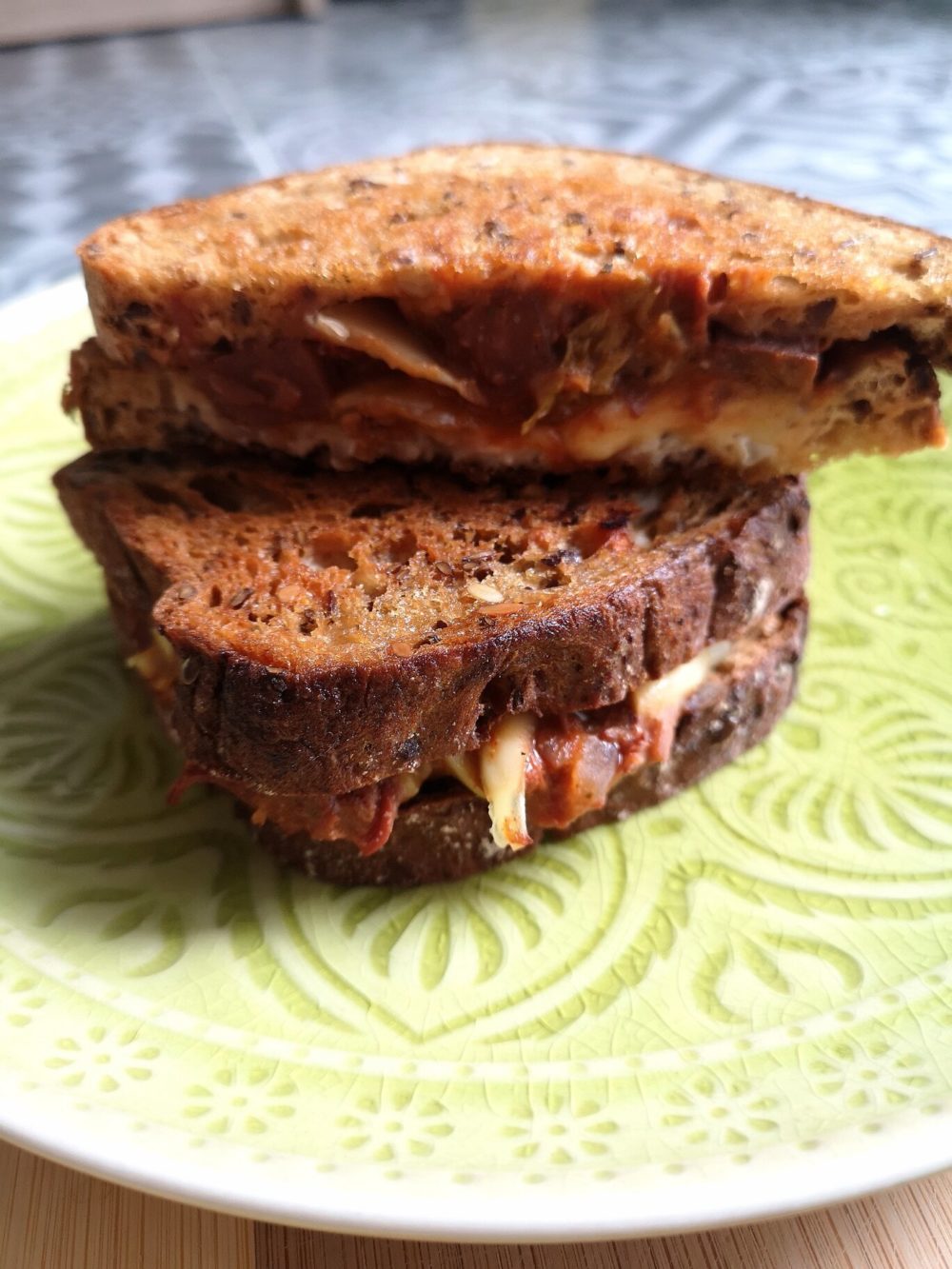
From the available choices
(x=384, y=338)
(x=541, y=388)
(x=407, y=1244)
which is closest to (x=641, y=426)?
(x=541, y=388)

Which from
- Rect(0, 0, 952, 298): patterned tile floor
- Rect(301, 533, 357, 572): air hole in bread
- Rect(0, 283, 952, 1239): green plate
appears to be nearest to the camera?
Rect(0, 283, 952, 1239): green plate

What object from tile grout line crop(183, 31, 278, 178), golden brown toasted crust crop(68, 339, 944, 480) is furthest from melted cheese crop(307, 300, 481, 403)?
tile grout line crop(183, 31, 278, 178)

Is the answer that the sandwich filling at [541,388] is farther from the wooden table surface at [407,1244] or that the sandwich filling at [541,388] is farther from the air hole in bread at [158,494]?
the wooden table surface at [407,1244]

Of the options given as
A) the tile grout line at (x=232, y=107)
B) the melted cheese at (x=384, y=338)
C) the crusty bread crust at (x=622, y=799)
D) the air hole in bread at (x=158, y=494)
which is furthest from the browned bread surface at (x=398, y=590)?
the tile grout line at (x=232, y=107)

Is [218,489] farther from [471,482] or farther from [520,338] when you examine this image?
[520,338]

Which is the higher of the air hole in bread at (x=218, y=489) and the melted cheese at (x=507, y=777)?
the air hole in bread at (x=218, y=489)

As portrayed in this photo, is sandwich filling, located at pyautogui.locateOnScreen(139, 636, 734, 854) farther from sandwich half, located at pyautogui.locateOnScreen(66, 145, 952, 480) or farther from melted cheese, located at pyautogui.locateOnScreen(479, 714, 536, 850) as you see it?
sandwich half, located at pyautogui.locateOnScreen(66, 145, 952, 480)
